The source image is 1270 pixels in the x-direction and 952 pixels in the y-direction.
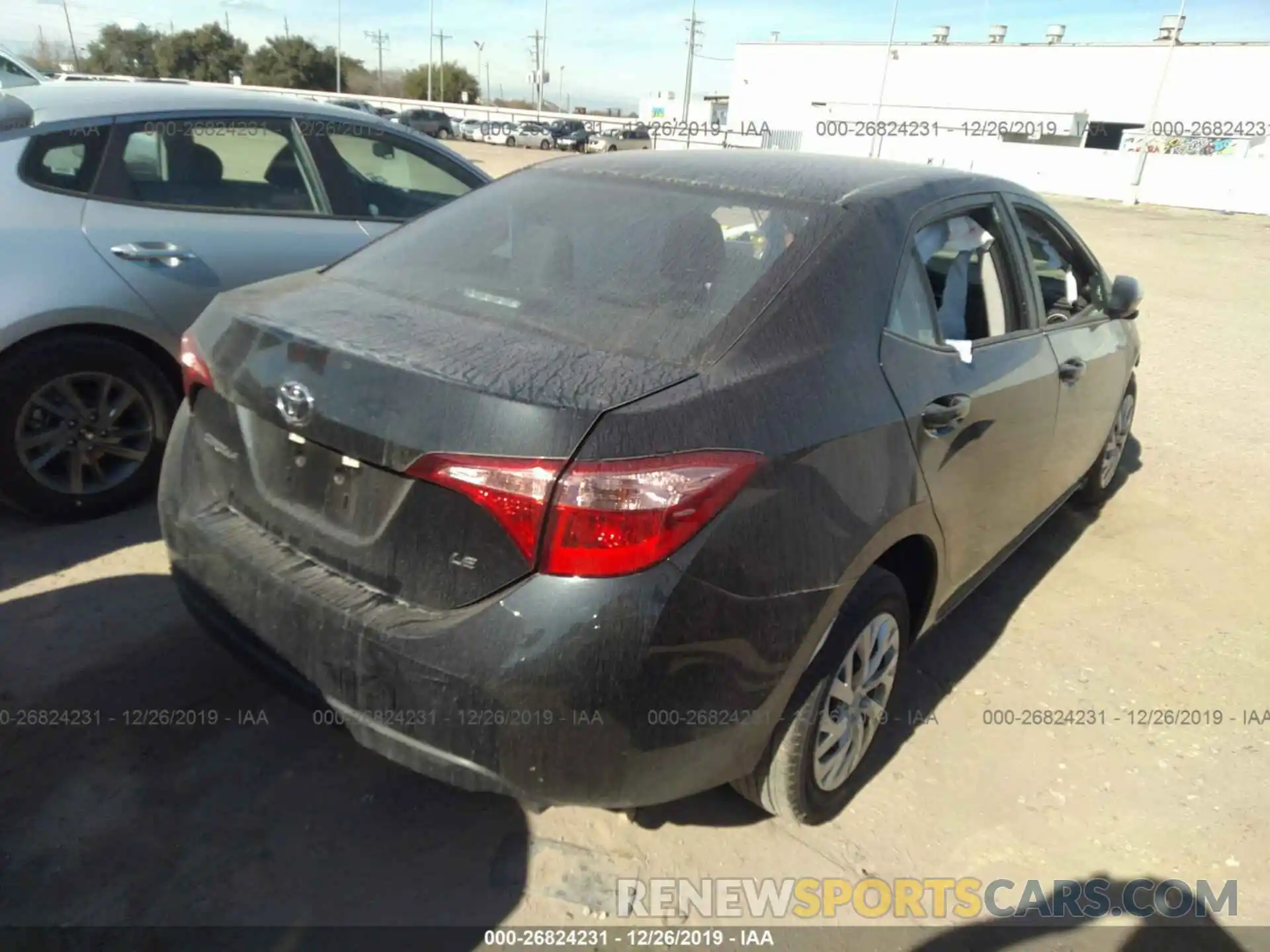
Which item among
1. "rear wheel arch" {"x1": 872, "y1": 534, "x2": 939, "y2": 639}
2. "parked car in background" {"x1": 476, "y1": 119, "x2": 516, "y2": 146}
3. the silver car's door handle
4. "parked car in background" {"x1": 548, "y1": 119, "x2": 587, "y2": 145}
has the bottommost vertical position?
"parked car in background" {"x1": 476, "y1": 119, "x2": 516, "y2": 146}

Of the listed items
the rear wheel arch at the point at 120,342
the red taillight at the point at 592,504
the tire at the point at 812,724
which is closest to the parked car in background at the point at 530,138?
the rear wheel arch at the point at 120,342

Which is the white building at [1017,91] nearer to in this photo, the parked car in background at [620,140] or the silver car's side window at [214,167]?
the parked car in background at [620,140]

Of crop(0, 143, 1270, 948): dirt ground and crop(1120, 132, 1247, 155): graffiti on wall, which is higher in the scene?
crop(1120, 132, 1247, 155): graffiti on wall

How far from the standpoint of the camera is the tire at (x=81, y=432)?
3.36 meters

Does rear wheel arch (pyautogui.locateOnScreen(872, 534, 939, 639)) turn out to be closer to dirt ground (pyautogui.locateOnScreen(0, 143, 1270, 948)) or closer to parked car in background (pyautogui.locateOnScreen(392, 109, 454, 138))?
dirt ground (pyautogui.locateOnScreen(0, 143, 1270, 948))

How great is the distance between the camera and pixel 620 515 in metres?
1.67

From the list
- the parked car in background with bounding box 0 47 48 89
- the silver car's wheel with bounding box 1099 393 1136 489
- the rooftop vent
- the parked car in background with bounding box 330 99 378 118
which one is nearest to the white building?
the rooftop vent

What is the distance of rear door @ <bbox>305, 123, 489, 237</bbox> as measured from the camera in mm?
4371

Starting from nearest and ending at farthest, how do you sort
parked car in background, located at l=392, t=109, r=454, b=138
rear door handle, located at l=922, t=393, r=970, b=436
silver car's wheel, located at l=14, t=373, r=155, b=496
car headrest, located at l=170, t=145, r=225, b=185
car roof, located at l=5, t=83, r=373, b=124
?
rear door handle, located at l=922, t=393, r=970, b=436 → silver car's wheel, located at l=14, t=373, r=155, b=496 → car roof, located at l=5, t=83, r=373, b=124 → car headrest, located at l=170, t=145, r=225, b=185 → parked car in background, located at l=392, t=109, r=454, b=138

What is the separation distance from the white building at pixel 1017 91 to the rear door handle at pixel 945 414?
148ft

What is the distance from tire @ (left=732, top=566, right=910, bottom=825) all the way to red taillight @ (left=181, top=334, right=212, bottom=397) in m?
1.63

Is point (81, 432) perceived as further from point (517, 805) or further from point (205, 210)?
point (517, 805)

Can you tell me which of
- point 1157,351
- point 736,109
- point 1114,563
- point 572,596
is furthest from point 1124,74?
point 572,596

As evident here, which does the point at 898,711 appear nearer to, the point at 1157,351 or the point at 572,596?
the point at 572,596
